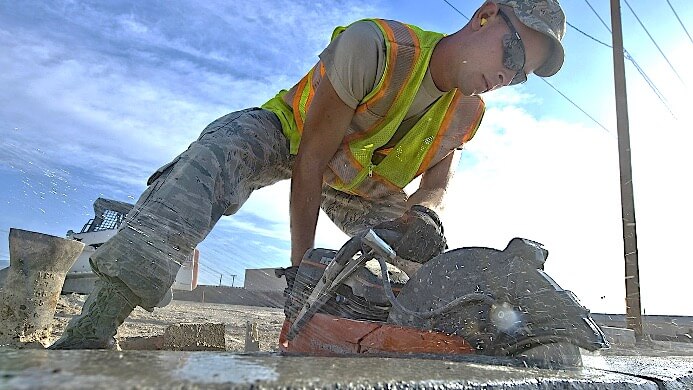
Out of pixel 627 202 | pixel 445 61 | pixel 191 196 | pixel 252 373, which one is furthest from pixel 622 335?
pixel 252 373

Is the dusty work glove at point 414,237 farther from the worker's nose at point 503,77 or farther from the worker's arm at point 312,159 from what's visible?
the worker's nose at point 503,77

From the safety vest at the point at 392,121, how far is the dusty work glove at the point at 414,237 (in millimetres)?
793

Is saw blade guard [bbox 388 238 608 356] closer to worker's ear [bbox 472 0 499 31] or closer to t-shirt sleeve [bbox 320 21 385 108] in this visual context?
t-shirt sleeve [bbox 320 21 385 108]

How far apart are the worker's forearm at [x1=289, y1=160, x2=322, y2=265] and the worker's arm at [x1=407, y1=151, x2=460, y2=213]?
2.31ft

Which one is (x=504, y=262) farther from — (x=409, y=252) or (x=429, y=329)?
(x=409, y=252)

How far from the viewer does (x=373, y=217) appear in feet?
10.8

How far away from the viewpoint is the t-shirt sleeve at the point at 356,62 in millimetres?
2582

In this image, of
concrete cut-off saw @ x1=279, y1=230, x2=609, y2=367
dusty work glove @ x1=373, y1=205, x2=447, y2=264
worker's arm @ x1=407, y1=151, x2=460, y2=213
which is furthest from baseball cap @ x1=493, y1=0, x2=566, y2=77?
concrete cut-off saw @ x1=279, y1=230, x2=609, y2=367

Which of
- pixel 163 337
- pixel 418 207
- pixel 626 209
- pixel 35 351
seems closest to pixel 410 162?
pixel 418 207

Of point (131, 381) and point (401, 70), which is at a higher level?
point (401, 70)

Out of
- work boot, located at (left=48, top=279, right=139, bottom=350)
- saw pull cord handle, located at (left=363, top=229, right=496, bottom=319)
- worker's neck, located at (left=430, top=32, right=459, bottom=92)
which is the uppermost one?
worker's neck, located at (left=430, top=32, right=459, bottom=92)

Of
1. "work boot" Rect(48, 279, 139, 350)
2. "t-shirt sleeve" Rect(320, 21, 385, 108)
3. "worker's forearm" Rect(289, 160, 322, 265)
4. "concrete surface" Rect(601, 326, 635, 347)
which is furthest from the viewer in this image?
"concrete surface" Rect(601, 326, 635, 347)

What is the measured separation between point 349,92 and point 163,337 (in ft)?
7.85

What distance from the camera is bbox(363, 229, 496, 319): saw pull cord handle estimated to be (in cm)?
162
